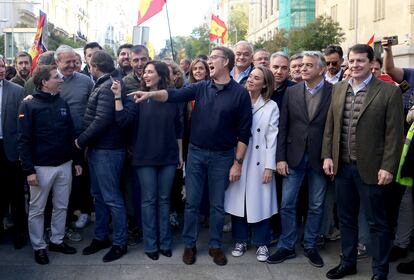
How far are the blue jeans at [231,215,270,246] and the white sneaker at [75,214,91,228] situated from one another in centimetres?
201

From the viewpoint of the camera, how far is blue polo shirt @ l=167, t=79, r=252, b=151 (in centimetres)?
527

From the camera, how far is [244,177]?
5.59m

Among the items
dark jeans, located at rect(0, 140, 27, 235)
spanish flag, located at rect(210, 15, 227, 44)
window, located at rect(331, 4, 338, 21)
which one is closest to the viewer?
dark jeans, located at rect(0, 140, 27, 235)

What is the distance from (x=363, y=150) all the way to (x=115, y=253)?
2.71 metres

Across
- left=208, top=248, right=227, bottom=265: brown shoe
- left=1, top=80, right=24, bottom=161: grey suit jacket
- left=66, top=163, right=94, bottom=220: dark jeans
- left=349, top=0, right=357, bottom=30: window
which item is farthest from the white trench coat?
left=349, top=0, right=357, bottom=30: window

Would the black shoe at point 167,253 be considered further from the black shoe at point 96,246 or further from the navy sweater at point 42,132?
the navy sweater at point 42,132

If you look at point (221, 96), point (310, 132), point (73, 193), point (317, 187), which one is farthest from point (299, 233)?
point (73, 193)

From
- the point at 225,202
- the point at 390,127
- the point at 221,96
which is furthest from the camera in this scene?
the point at 225,202

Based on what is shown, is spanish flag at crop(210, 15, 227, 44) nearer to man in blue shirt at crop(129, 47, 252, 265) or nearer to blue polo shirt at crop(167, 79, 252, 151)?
man in blue shirt at crop(129, 47, 252, 265)

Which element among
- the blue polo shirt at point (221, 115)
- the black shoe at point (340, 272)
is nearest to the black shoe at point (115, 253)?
the blue polo shirt at point (221, 115)

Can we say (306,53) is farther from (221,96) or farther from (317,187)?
(317,187)

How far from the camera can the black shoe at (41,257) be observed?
17.6 feet

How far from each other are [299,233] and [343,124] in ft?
6.51

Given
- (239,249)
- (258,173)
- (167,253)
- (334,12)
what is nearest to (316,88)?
(258,173)
